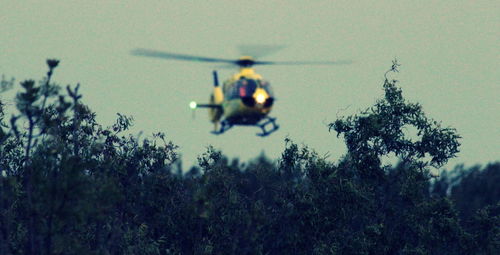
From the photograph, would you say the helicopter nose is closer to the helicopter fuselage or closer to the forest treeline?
the helicopter fuselage

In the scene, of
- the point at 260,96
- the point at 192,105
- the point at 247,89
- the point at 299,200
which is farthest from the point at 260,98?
the point at 299,200

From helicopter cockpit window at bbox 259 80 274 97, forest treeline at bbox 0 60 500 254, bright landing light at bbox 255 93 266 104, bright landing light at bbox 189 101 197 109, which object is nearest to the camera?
bright landing light at bbox 255 93 266 104

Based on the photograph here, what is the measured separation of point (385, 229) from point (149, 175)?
12232 mm

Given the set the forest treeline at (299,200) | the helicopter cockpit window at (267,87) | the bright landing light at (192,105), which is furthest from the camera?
the forest treeline at (299,200)

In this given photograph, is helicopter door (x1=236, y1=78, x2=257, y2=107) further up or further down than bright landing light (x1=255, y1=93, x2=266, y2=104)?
further up

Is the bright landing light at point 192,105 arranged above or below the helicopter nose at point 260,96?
above

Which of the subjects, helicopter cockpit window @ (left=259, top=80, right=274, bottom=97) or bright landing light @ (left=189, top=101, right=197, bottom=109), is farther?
bright landing light @ (left=189, top=101, right=197, bottom=109)

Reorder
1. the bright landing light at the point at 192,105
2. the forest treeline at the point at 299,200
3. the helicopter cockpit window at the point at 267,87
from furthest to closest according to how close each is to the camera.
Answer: the forest treeline at the point at 299,200
the bright landing light at the point at 192,105
the helicopter cockpit window at the point at 267,87

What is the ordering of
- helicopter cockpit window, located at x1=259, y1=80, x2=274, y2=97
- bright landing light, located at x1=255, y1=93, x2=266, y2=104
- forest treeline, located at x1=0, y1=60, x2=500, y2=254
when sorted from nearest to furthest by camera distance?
bright landing light, located at x1=255, y1=93, x2=266, y2=104 < helicopter cockpit window, located at x1=259, y1=80, x2=274, y2=97 < forest treeline, located at x1=0, y1=60, x2=500, y2=254

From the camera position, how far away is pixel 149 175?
149ft

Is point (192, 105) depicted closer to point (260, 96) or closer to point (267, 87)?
point (267, 87)

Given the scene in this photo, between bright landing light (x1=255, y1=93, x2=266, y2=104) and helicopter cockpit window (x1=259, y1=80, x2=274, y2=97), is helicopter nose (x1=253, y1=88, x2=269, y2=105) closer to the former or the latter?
bright landing light (x1=255, y1=93, x2=266, y2=104)

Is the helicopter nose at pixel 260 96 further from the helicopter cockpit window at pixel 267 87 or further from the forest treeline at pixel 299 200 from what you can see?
the forest treeline at pixel 299 200

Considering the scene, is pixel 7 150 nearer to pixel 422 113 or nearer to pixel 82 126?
pixel 82 126
